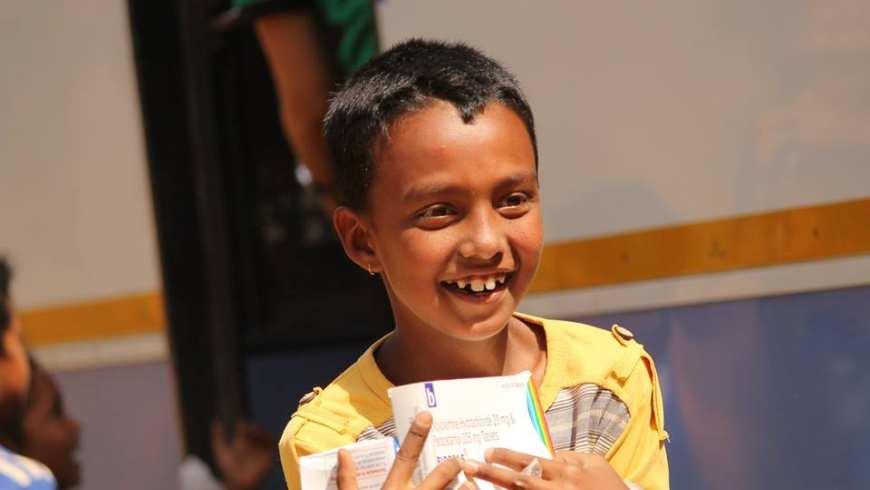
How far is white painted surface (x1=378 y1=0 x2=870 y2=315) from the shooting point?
7.55ft

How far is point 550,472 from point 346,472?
0.78 ft

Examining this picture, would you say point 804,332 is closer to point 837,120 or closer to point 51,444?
point 837,120

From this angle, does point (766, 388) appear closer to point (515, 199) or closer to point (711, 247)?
point (711, 247)

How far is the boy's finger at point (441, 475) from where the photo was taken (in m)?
1.45

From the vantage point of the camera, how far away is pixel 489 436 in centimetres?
151

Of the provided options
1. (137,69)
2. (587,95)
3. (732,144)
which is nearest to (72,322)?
(137,69)

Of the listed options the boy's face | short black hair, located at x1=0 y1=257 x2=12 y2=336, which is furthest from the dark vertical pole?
the boy's face

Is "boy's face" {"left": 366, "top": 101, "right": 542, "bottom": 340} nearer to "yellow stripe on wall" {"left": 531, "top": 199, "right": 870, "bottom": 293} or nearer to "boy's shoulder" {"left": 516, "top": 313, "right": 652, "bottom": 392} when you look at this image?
"boy's shoulder" {"left": 516, "top": 313, "right": 652, "bottom": 392}

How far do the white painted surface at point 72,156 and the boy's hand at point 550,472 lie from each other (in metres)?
2.49

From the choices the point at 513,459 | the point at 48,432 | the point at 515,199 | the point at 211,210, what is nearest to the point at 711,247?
the point at 515,199

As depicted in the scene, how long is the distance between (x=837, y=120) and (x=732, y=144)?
21 cm

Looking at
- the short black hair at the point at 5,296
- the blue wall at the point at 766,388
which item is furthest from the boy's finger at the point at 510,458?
the short black hair at the point at 5,296

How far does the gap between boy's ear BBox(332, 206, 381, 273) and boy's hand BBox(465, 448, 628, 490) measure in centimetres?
40

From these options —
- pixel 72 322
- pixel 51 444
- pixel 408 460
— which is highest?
pixel 408 460
